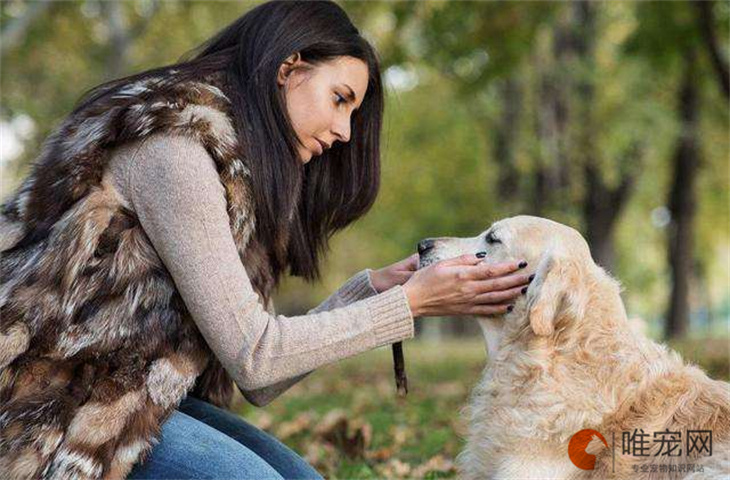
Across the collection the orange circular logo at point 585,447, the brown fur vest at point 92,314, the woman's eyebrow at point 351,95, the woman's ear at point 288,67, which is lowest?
the orange circular logo at point 585,447

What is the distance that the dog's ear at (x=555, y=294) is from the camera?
3.19m

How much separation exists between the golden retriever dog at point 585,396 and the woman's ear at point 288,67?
1.26 metres

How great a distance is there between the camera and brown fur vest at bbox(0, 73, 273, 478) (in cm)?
279

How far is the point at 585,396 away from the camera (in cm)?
313

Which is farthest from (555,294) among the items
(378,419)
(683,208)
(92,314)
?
(683,208)

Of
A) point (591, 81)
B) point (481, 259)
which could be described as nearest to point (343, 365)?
point (591, 81)

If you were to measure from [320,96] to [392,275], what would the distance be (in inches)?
34.9

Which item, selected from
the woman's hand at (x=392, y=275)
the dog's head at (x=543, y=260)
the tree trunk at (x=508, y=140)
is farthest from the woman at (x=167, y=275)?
the tree trunk at (x=508, y=140)

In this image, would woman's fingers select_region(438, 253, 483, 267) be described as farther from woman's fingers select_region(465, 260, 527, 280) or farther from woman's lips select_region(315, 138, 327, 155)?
woman's lips select_region(315, 138, 327, 155)

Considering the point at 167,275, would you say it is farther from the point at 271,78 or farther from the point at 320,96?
the point at 320,96

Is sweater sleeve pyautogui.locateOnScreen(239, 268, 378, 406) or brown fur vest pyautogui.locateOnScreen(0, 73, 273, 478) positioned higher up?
brown fur vest pyautogui.locateOnScreen(0, 73, 273, 478)

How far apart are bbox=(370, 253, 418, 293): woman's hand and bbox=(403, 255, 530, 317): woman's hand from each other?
468mm

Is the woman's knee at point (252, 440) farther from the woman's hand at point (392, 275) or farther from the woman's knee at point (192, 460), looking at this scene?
the woman's hand at point (392, 275)

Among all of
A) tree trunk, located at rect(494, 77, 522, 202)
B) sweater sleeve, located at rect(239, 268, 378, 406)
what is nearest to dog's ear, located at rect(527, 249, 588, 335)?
sweater sleeve, located at rect(239, 268, 378, 406)
